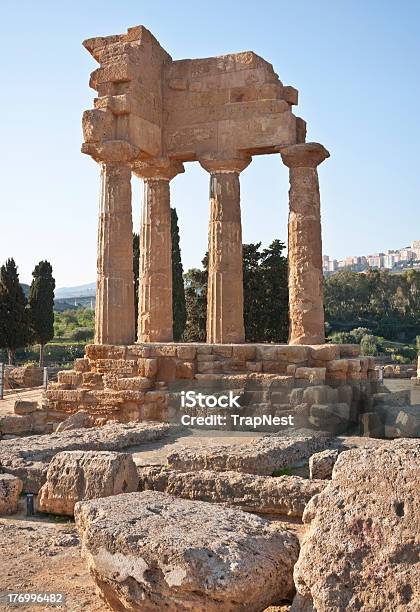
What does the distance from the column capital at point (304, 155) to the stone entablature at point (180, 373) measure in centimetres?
459

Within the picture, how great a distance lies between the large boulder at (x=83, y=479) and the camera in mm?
6996

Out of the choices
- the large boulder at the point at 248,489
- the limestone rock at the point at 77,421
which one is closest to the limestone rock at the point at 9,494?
the large boulder at the point at 248,489

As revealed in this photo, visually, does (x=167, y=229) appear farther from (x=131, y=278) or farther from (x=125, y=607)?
(x=125, y=607)

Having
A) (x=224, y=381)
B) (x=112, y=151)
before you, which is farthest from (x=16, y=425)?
(x=112, y=151)

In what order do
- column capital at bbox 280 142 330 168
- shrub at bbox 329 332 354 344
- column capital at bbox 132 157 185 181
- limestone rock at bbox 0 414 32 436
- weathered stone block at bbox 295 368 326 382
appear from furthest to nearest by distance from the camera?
1. shrub at bbox 329 332 354 344
2. column capital at bbox 132 157 185 181
3. column capital at bbox 280 142 330 168
4. limestone rock at bbox 0 414 32 436
5. weathered stone block at bbox 295 368 326 382

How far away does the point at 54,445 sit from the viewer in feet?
30.2

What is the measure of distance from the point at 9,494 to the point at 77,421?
22.9ft

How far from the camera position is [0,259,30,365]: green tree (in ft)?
135

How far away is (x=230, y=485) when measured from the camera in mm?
7023

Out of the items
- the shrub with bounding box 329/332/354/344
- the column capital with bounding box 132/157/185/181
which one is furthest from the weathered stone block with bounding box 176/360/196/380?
the shrub with bounding box 329/332/354/344

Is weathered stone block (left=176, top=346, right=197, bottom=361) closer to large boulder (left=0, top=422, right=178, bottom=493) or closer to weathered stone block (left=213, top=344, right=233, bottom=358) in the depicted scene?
weathered stone block (left=213, top=344, right=233, bottom=358)

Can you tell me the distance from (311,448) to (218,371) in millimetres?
6081

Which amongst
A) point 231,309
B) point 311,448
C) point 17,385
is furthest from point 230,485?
point 17,385

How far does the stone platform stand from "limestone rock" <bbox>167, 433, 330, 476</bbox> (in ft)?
17.0
